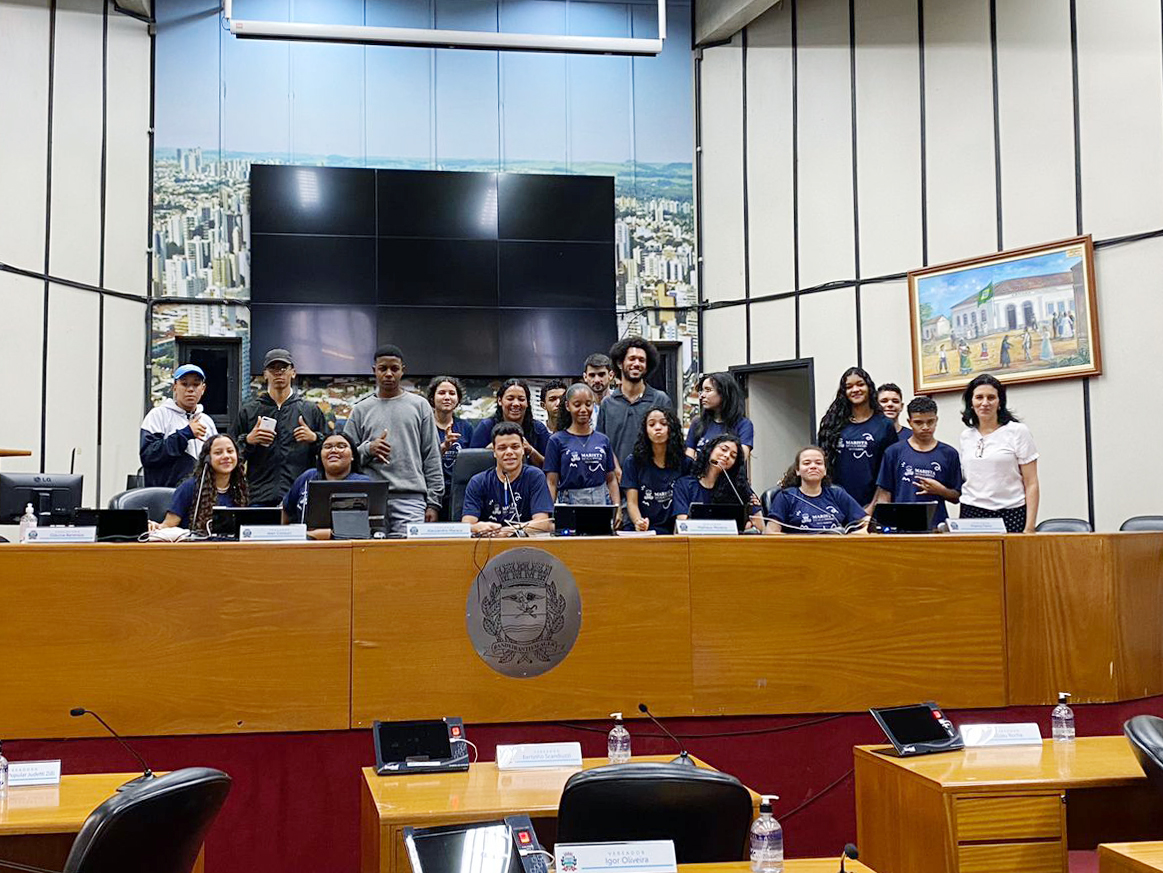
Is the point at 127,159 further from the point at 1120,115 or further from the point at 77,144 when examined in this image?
the point at 1120,115

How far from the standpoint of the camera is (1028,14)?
7656mm

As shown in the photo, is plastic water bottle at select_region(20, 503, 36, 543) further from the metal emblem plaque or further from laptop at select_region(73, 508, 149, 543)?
the metal emblem plaque

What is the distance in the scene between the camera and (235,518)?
3.94 metres

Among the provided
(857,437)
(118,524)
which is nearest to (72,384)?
(118,524)

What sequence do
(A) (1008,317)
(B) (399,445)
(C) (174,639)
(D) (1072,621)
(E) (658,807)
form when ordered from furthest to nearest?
(A) (1008,317)
(B) (399,445)
(D) (1072,621)
(C) (174,639)
(E) (658,807)

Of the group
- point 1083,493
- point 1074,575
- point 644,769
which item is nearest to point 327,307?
point 1083,493

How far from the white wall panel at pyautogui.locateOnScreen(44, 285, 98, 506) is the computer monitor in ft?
11.1

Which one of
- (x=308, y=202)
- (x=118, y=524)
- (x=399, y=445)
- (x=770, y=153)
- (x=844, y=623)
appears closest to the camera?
(x=118, y=524)

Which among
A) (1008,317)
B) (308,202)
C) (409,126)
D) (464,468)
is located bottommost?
(464,468)

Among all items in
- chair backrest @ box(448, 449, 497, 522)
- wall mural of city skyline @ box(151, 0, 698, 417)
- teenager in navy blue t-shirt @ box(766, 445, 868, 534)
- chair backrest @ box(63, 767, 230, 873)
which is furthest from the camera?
wall mural of city skyline @ box(151, 0, 698, 417)

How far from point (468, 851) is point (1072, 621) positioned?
108 inches

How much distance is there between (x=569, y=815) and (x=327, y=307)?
750cm

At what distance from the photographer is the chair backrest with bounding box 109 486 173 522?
215 inches

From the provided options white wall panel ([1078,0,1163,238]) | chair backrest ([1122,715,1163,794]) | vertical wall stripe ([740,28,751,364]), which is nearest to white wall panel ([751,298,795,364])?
vertical wall stripe ([740,28,751,364])
